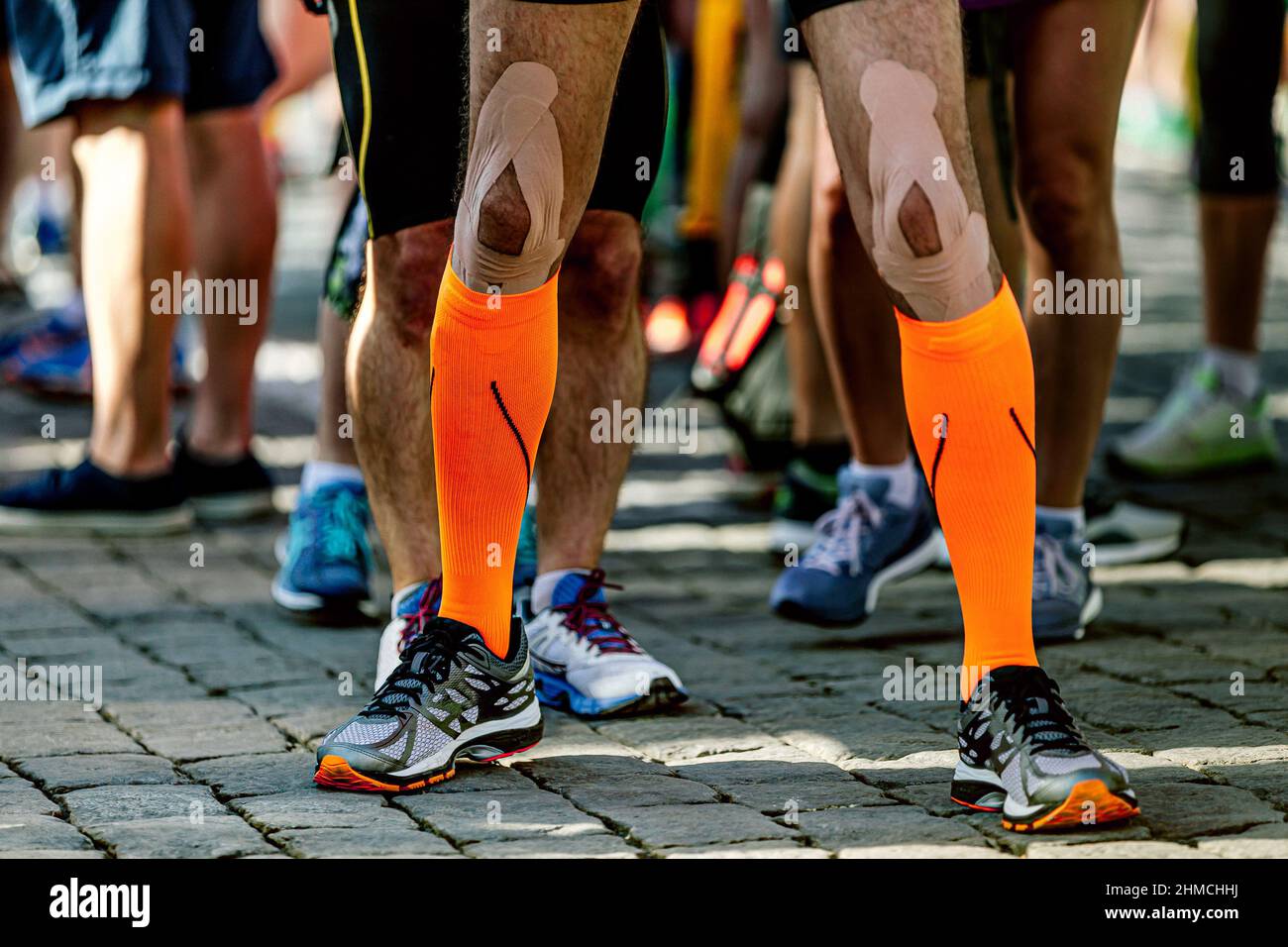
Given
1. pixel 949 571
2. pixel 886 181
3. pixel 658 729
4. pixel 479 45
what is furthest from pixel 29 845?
pixel 949 571

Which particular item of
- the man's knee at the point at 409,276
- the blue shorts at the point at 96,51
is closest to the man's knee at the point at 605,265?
the man's knee at the point at 409,276

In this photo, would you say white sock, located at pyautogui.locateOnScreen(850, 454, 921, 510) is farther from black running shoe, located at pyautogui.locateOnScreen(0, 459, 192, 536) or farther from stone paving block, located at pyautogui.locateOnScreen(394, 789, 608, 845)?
black running shoe, located at pyautogui.locateOnScreen(0, 459, 192, 536)

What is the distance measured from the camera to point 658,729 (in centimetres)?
294

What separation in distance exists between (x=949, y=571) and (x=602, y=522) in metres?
1.17

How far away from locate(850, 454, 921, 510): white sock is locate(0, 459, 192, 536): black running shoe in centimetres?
171

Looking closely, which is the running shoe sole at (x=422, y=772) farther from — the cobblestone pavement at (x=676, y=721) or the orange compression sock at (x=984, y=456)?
the orange compression sock at (x=984, y=456)

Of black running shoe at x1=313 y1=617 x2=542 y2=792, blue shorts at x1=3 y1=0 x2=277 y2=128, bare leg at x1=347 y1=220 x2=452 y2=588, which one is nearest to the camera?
black running shoe at x1=313 y1=617 x2=542 y2=792

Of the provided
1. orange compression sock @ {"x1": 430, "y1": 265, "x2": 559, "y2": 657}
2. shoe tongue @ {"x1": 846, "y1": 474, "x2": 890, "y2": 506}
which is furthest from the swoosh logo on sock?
shoe tongue @ {"x1": 846, "y1": 474, "x2": 890, "y2": 506}

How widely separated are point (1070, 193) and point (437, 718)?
1633 mm

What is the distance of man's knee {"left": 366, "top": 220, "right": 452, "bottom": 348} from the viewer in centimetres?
291
